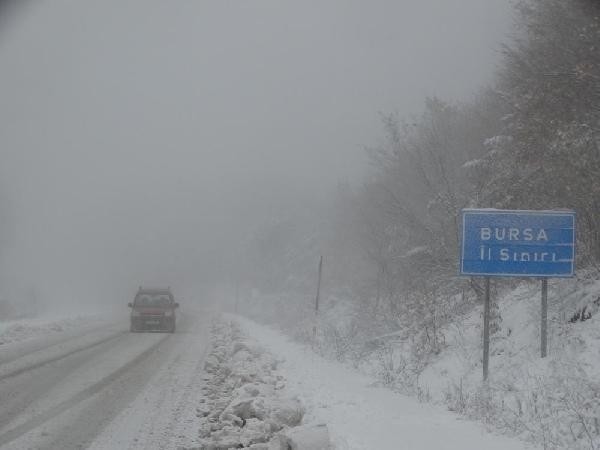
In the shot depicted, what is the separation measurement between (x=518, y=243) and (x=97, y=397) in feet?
24.0

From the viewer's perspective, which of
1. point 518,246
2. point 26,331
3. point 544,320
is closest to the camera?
point 544,320

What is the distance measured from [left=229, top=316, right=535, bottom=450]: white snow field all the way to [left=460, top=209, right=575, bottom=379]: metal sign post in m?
2.15

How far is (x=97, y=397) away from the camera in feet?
28.6

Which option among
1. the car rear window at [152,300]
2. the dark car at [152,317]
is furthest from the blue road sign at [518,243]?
the car rear window at [152,300]

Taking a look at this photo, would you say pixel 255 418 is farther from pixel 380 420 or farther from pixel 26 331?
pixel 26 331

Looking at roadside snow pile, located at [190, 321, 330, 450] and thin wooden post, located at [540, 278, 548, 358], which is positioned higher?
thin wooden post, located at [540, 278, 548, 358]

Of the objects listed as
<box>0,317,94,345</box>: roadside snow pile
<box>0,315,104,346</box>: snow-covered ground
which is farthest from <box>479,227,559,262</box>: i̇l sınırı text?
<box>0,317,94,345</box>: roadside snow pile

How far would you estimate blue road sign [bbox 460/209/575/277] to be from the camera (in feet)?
29.1

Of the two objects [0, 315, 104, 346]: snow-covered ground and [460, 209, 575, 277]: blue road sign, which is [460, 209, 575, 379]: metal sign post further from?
[0, 315, 104, 346]: snow-covered ground

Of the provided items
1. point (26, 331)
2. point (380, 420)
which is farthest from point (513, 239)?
point (26, 331)

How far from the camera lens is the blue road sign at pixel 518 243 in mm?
8859

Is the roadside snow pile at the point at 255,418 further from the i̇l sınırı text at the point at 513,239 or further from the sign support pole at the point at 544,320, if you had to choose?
the sign support pole at the point at 544,320

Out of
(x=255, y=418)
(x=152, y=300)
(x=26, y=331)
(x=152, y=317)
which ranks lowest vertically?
(x=26, y=331)

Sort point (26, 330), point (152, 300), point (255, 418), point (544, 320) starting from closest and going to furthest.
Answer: point (255, 418), point (544, 320), point (26, 330), point (152, 300)
